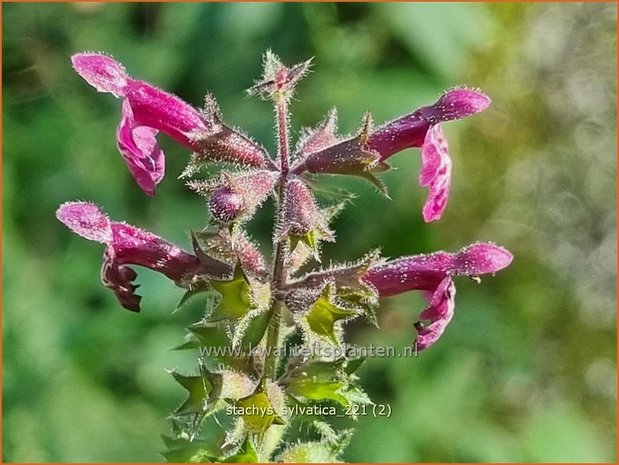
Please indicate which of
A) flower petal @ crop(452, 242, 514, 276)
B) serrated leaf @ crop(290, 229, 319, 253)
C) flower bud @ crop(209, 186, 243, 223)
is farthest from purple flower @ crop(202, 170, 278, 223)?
flower petal @ crop(452, 242, 514, 276)

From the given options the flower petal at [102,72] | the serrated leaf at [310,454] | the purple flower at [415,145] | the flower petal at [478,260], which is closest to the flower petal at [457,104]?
the purple flower at [415,145]

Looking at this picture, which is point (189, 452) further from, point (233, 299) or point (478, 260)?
point (478, 260)

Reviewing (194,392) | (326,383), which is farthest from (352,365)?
(194,392)

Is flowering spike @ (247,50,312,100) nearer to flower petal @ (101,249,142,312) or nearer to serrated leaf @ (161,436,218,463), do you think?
flower petal @ (101,249,142,312)

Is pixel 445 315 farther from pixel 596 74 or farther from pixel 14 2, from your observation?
A: pixel 596 74

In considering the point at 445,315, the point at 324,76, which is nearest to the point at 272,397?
the point at 445,315
